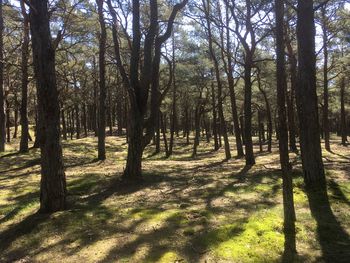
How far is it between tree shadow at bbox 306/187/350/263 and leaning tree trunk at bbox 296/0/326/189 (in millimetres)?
745

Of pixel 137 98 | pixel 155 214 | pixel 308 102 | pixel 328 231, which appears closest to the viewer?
pixel 328 231

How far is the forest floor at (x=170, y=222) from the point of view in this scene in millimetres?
7410

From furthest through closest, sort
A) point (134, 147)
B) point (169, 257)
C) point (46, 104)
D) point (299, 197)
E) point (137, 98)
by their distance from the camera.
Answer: point (134, 147) → point (137, 98) → point (299, 197) → point (46, 104) → point (169, 257)

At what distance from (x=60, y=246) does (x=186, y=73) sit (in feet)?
76.9

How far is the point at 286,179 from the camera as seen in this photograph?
8125mm

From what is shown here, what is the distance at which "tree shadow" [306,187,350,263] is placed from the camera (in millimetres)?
7477

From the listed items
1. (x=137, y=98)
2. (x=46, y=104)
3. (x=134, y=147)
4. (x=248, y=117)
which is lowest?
(x=134, y=147)

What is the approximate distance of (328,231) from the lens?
8.68 m

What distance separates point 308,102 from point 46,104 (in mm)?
7144

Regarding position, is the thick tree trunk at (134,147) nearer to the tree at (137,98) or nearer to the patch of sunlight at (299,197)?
the tree at (137,98)

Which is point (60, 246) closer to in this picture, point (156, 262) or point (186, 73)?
→ point (156, 262)

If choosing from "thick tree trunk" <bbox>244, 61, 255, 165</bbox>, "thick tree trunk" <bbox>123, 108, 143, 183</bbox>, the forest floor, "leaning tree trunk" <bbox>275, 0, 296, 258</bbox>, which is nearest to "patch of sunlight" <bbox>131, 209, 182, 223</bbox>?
the forest floor

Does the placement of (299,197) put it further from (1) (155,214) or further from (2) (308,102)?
(1) (155,214)

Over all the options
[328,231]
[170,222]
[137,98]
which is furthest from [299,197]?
[137,98]
